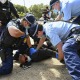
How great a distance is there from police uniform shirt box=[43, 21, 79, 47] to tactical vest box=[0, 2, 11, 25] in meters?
1.70

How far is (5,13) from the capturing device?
207 inches

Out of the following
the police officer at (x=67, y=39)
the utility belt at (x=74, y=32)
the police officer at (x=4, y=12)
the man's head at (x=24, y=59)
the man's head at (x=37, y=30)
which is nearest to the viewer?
the police officer at (x=67, y=39)

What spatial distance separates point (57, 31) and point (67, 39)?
0.22m

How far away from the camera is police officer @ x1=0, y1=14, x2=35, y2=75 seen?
13.4 feet

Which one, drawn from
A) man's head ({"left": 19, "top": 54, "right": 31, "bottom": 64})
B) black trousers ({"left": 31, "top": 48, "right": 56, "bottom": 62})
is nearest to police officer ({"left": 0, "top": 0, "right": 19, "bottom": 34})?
man's head ({"left": 19, "top": 54, "right": 31, "bottom": 64})

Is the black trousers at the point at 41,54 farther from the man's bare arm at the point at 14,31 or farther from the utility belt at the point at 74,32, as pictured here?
the utility belt at the point at 74,32

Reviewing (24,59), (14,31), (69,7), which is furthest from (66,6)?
(24,59)

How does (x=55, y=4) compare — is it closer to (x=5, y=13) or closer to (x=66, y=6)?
(x=66, y=6)

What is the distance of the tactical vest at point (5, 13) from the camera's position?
17.1 feet

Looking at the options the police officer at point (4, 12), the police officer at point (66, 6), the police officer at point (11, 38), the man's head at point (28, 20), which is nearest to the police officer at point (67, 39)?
the man's head at point (28, 20)

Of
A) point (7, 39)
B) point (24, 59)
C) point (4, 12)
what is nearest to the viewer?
point (7, 39)

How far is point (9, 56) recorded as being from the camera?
4.32 metres

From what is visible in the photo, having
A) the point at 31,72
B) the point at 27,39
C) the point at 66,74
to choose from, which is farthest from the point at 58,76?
the point at 27,39

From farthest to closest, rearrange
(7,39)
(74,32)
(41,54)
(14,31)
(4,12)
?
(4,12) → (41,54) → (7,39) → (14,31) → (74,32)
